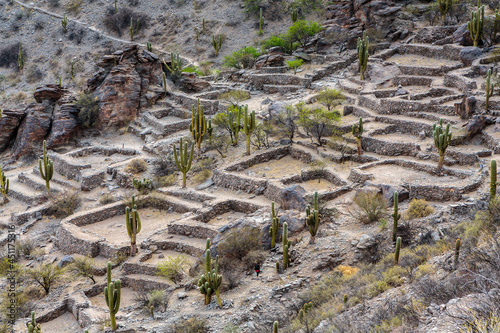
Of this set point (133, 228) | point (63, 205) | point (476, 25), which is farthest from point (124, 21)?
point (133, 228)

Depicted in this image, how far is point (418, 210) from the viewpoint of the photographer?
16547mm

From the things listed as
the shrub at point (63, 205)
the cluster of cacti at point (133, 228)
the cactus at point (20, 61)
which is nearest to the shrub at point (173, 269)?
the cluster of cacti at point (133, 228)

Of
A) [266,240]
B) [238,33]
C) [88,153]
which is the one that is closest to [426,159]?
[266,240]

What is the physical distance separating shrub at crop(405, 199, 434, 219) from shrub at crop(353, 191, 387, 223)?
36.3 inches

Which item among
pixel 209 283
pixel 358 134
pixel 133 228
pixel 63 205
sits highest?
pixel 358 134

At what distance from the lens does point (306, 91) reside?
3381 cm

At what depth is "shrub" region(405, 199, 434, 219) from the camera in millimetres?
16422

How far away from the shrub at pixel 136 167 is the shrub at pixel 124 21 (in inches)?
1310

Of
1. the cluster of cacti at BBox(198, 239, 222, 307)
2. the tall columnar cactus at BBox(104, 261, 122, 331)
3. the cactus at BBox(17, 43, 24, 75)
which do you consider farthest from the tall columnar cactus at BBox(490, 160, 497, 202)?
the cactus at BBox(17, 43, 24, 75)

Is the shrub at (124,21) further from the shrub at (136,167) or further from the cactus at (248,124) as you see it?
the cactus at (248,124)

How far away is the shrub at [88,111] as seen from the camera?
33.8 m

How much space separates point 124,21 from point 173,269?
4563cm

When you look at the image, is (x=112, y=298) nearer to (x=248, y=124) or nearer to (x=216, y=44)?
(x=248, y=124)

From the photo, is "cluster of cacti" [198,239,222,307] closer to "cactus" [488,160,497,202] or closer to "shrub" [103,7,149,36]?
"cactus" [488,160,497,202]
